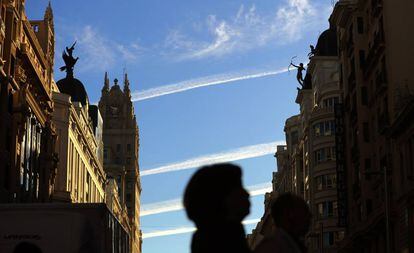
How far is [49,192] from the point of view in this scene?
75.9 m

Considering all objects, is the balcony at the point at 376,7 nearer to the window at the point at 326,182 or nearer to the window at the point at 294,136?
the window at the point at 326,182

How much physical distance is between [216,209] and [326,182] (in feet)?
261

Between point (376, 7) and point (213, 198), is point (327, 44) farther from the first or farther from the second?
point (213, 198)

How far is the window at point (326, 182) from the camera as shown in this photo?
83044mm

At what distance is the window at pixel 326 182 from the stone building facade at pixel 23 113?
2519 cm

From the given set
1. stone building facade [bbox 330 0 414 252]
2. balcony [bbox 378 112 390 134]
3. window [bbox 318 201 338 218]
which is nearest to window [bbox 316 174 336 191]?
window [bbox 318 201 338 218]

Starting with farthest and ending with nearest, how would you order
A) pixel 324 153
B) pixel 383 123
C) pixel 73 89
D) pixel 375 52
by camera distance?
pixel 73 89, pixel 324 153, pixel 375 52, pixel 383 123

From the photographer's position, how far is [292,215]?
5691mm

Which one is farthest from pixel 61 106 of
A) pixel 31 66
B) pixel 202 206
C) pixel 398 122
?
pixel 202 206

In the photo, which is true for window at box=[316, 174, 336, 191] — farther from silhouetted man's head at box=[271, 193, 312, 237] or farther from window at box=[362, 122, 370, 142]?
silhouetted man's head at box=[271, 193, 312, 237]

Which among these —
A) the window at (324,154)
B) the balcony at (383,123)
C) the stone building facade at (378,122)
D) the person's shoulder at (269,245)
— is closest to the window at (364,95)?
the stone building facade at (378,122)

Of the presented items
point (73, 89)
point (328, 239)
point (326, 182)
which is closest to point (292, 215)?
point (328, 239)

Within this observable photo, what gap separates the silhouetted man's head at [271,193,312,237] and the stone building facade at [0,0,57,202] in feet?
170

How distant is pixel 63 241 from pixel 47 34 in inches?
2415
